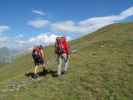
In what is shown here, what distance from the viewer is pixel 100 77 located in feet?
78.4

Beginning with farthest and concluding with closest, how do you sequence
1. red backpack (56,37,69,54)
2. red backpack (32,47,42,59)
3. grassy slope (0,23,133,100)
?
red backpack (32,47,42,59) → red backpack (56,37,69,54) → grassy slope (0,23,133,100)

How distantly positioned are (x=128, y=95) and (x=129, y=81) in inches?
88.6

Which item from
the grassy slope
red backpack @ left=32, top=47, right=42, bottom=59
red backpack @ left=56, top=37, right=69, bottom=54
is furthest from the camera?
red backpack @ left=32, top=47, right=42, bottom=59

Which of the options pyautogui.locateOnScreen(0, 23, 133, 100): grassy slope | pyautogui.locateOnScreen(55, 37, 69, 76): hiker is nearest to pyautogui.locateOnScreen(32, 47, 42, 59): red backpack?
pyautogui.locateOnScreen(0, 23, 133, 100): grassy slope

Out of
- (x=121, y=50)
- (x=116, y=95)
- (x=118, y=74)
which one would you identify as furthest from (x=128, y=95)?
(x=121, y=50)

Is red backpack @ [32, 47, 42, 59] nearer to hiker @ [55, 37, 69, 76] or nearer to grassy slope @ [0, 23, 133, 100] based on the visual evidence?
grassy slope @ [0, 23, 133, 100]

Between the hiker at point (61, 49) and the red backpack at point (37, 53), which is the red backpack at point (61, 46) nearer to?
the hiker at point (61, 49)

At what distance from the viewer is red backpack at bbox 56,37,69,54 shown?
81.9ft

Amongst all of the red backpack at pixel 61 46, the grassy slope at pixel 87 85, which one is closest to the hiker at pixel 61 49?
the red backpack at pixel 61 46

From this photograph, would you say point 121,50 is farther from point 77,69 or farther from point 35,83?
point 35,83

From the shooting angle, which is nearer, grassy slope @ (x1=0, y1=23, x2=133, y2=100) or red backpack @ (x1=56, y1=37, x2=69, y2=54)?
grassy slope @ (x1=0, y1=23, x2=133, y2=100)

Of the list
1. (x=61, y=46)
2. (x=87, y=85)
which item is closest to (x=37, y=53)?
(x=61, y=46)

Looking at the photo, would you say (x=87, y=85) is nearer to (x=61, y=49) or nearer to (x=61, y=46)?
(x=61, y=49)

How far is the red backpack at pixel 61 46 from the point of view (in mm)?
24969
